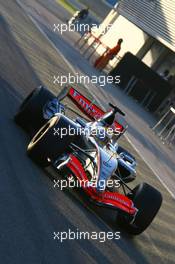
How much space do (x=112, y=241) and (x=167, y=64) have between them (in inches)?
925

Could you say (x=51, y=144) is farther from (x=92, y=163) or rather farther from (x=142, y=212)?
(x=142, y=212)

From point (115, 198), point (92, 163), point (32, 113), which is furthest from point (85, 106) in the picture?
point (115, 198)

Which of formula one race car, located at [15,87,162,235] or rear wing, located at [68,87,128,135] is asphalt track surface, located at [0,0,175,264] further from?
rear wing, located at [68,87,128,135]

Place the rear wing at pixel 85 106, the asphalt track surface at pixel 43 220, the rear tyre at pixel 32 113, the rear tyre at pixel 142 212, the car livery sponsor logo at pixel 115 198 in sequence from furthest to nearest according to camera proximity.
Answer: the rear wing at pixel 85 106, the rear tyre at pixel 32 113, the rear tyre at pixel 142 212, the car livery sponsor logo at pixel 115 198, the asphalt track surface at pixel 43 220

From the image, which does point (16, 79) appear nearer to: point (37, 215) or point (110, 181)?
point (110, 181)

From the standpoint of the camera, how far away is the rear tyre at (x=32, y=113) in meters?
10.1

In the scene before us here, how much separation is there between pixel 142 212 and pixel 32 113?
231 cm

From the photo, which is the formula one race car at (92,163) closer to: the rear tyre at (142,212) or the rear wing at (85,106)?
the rear tyre at (142,212)

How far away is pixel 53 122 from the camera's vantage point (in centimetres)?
895

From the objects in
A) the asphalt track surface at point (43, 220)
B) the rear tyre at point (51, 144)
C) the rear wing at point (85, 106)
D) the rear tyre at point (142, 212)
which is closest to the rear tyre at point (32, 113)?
the asphalt track surface at point (43, 220)

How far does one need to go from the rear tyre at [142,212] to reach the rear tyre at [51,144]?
3.73ft

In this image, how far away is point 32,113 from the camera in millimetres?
10062

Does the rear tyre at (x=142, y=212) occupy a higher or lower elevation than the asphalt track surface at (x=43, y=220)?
higher

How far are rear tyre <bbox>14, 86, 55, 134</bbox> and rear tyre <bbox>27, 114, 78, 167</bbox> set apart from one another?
1.21 m
